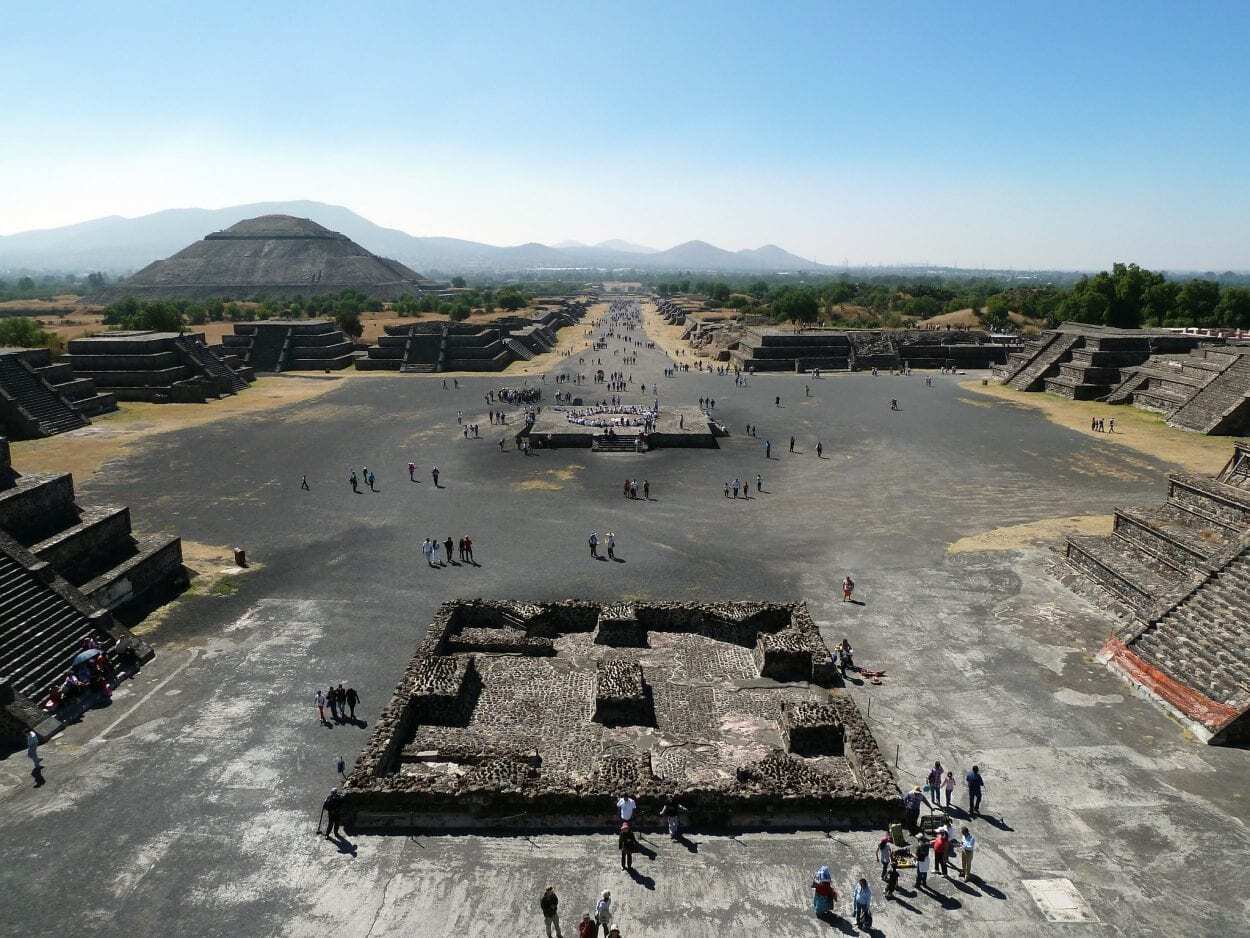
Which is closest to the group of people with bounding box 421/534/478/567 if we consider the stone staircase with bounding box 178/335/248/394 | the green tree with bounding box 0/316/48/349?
the stone staircase with bounding box 178/335/248/394

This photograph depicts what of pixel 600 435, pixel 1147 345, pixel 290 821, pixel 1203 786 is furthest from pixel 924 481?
pixel 1147 345

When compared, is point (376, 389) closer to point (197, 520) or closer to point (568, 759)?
point (197, 520)

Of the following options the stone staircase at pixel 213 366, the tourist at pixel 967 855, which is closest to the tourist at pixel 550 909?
the tourist at pixel 967 855

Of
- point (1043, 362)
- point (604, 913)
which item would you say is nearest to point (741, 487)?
point (604, 913)

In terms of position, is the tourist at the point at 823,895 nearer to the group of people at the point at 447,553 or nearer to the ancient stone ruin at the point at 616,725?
the ancient stone ruin at the point at 616,725

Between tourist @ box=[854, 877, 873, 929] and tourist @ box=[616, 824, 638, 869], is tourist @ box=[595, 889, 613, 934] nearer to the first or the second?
tourist @ box=[616, 824, 638, 869]
